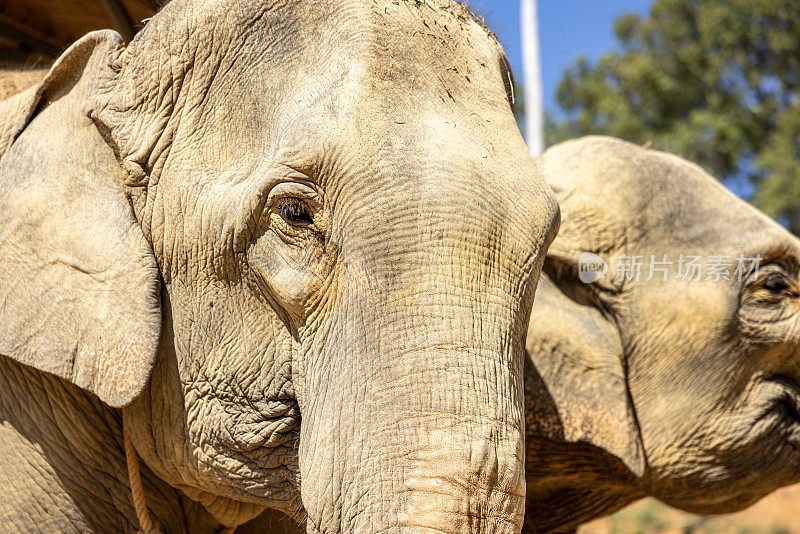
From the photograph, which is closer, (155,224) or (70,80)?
(155,224)

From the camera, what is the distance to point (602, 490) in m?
3.70

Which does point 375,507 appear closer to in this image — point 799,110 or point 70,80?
point 70,80

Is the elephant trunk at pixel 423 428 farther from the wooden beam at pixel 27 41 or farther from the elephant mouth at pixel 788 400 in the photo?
the wooden beam at pixel 27 41

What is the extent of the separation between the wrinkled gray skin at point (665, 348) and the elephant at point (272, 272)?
1.25m

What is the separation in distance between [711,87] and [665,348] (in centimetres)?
1349

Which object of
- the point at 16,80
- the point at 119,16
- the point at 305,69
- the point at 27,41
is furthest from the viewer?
the point at 27,41

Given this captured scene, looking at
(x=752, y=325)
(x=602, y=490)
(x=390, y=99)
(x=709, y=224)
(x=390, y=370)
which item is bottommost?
(x=602, y=490)

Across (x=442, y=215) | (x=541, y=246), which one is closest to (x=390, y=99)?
(x=442, y=215)

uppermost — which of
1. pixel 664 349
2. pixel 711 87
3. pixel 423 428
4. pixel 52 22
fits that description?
pixel 52 22

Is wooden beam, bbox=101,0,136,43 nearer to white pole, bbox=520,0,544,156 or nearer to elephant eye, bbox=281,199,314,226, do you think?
elephant eye, bbox=281,199,314,226

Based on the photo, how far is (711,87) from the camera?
16.0 m

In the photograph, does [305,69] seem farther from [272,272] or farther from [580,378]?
[580,378]

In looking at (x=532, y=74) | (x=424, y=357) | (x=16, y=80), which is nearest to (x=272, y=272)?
(x=424, y=357)

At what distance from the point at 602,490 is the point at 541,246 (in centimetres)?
188
